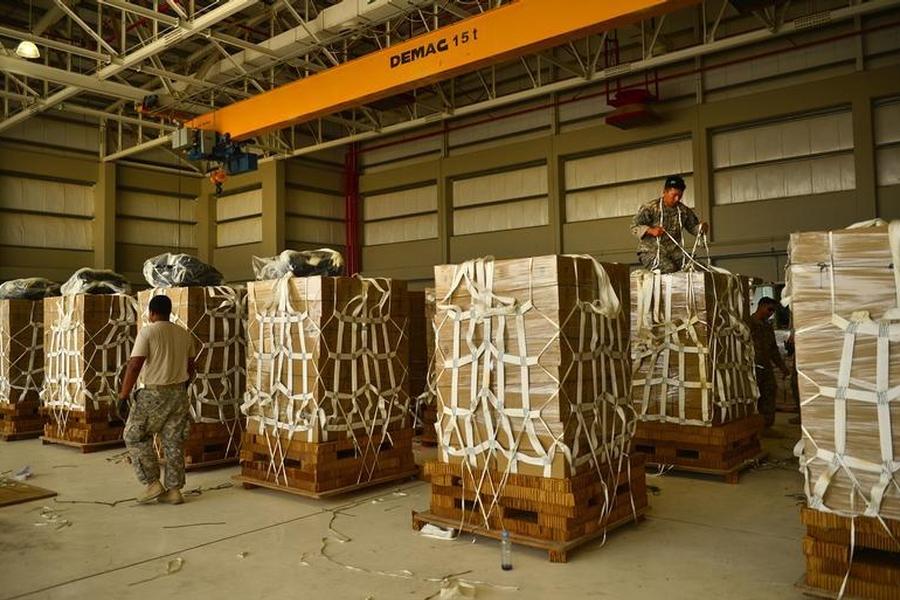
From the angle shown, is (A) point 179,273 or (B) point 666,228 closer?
(B) point 666,228

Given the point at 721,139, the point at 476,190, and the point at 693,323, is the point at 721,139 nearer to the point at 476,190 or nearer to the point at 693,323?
the point at 476,190

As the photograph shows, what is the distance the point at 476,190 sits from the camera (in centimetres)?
1806

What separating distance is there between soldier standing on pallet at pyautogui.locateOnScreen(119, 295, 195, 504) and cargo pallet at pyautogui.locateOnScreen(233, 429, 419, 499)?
65 cm

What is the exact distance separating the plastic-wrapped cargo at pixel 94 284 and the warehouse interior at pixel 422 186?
1.70 m

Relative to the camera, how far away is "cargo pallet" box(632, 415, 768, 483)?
6226 millimetres

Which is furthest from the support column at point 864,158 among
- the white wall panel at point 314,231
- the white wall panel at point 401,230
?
the white wall panel at point 314,231

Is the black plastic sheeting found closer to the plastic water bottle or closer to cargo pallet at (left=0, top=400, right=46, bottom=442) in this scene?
cargo pallet at (left=0, top=400, right=46, bottom=442)

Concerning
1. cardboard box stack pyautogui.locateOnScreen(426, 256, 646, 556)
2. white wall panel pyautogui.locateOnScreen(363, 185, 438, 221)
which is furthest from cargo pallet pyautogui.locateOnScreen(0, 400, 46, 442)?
white wall panel pyautogui.locateOnScreen(363, 185, 438, 221)

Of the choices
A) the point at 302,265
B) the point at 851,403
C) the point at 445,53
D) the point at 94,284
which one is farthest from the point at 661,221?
the point at 94,284

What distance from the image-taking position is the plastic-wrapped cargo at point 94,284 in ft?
30.0

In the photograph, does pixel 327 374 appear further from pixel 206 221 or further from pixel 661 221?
pixel 206 221

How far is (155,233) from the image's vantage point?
19.6 m

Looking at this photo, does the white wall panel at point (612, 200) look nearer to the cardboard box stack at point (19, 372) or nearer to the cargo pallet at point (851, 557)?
the cardboard box stack at point (19, 372)

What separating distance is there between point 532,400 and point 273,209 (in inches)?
621
